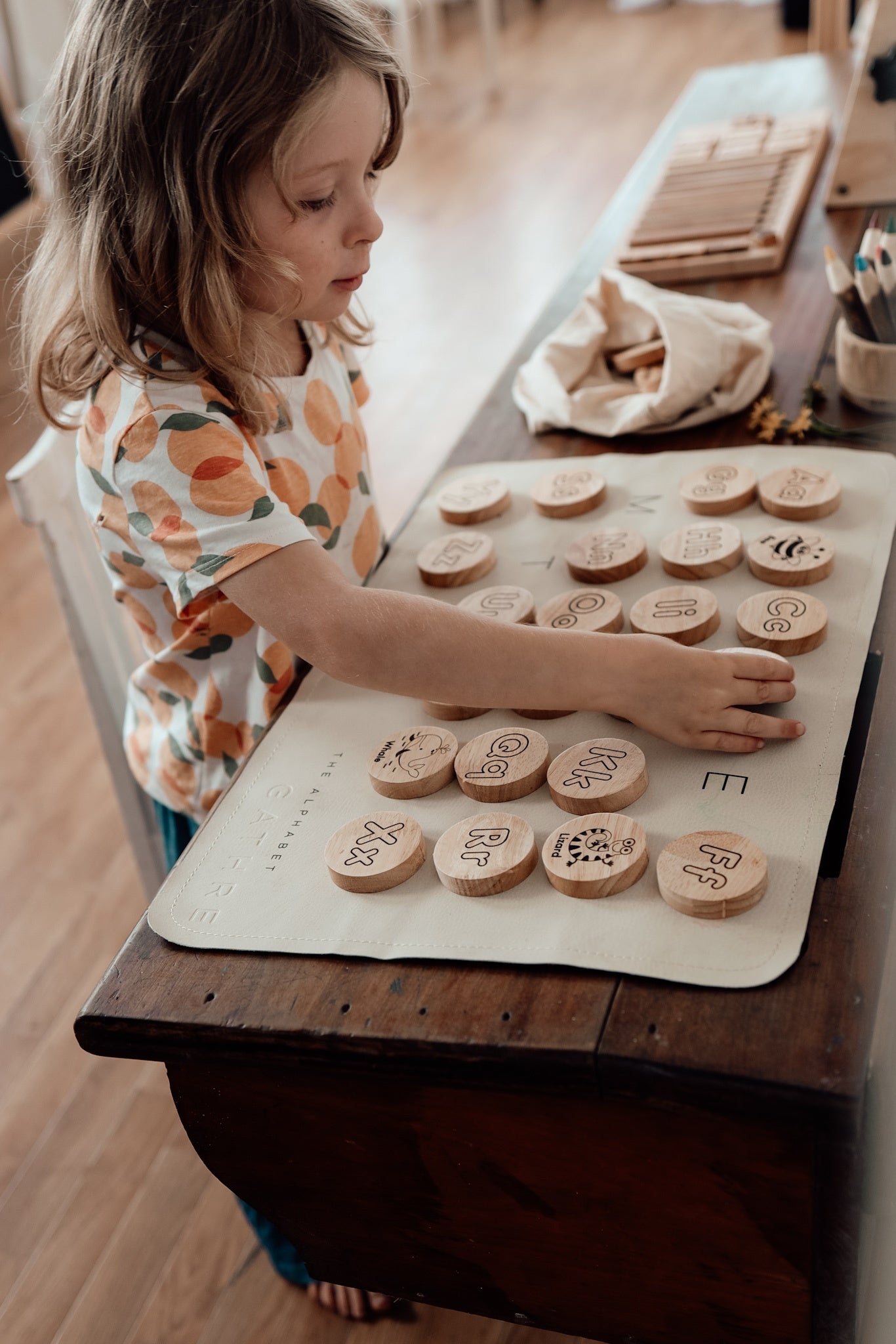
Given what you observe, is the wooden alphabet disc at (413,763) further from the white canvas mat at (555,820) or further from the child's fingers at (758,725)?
the child's fingers at (758,725)

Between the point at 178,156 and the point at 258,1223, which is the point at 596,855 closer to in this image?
the point at 178,156

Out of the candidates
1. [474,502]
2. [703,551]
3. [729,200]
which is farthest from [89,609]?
[729,200]

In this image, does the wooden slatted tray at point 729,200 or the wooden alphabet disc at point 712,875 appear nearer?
the wooden alphabet disc at point 712,875

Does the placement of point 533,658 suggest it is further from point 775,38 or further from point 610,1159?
point 775,38

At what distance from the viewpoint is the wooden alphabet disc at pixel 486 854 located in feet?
2.42

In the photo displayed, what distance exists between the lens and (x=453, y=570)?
3.44 ft

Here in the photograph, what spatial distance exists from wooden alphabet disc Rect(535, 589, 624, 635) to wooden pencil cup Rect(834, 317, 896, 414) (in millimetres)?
365

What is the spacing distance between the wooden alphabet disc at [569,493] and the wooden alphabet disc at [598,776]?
34 centimetres

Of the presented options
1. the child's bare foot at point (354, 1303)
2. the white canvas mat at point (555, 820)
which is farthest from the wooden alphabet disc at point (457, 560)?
the child's bare foot at point (354, 1303)

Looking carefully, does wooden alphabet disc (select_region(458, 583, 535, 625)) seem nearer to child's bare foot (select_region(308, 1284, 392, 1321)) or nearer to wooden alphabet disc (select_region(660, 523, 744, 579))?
wooden alphabet disc (select_region(660, 523, 744, 579))

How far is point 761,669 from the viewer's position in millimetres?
826

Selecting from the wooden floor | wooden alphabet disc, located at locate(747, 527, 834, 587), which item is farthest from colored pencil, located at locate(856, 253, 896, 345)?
the wooden floor

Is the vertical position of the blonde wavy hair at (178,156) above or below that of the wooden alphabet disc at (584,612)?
above

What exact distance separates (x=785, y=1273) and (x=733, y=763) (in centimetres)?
31
